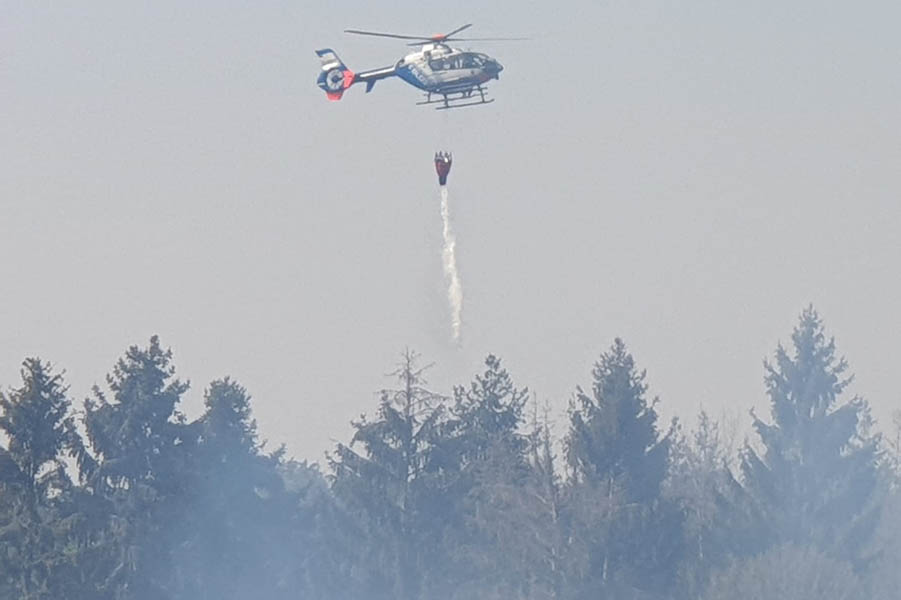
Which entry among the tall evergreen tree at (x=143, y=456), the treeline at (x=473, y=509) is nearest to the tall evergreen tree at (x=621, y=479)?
the treeline at (x=473, y=509)

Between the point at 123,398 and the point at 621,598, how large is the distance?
80.2 ft

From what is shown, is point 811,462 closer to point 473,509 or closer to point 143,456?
point 473,509

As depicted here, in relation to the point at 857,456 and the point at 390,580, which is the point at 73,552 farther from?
the point at 857,456

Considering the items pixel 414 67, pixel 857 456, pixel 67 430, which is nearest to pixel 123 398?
pixel 67 430

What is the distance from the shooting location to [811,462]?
12019 centimetres

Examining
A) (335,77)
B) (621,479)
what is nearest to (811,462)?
(621,479)

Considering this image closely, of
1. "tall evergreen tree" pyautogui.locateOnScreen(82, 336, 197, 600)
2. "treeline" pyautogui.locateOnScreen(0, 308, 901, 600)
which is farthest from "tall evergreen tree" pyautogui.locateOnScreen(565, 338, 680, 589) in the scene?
"tall evergreen tree" pyautogui.locateOnScreen(82, 336, 197, 600)

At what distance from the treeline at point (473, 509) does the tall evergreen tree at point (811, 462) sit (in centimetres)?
14

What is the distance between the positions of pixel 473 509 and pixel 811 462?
829 inches

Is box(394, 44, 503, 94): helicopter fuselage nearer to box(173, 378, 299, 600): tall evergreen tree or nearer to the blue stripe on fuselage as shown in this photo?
the blue stripe on fuselage

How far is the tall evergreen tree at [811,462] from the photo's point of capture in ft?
386

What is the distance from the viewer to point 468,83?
81.4 meters

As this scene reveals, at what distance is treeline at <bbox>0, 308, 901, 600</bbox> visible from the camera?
3639 inches

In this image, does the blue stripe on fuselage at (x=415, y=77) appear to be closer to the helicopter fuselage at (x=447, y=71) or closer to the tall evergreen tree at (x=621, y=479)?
the helicopter fuselage at (x=447, y=71)
